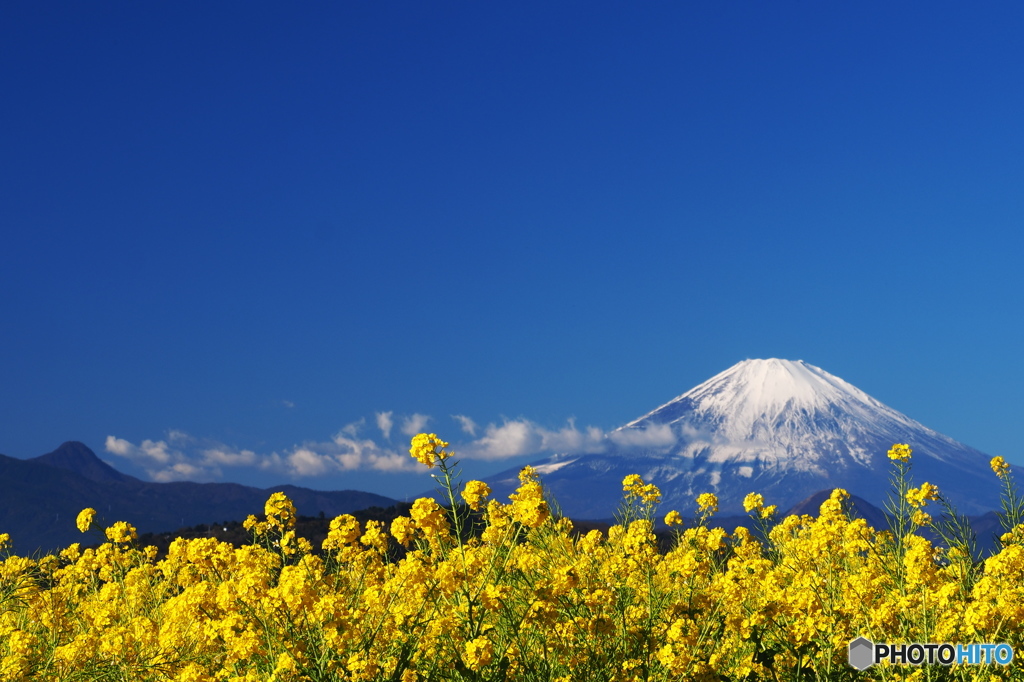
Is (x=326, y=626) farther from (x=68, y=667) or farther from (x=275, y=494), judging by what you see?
(x=275, y=494)

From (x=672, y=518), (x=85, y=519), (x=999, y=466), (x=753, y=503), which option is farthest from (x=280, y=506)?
(x=999, y=466)

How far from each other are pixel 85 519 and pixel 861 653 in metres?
7.34

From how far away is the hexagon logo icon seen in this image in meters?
5.16

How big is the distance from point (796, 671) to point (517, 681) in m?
Answer: 1.89

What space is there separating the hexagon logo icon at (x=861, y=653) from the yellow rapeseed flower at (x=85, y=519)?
23.6ft

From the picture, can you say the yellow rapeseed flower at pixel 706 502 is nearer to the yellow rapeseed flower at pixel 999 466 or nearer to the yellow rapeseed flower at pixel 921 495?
the yellow rapeseed flower at pixel 921 495

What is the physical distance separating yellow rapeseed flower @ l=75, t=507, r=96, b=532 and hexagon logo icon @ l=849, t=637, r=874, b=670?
7200 millimetres

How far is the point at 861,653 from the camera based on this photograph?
523cm

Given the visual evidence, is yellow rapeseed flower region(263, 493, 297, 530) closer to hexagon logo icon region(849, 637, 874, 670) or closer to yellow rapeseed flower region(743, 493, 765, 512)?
hexagon logo icon region(849, 637, 874, 670)

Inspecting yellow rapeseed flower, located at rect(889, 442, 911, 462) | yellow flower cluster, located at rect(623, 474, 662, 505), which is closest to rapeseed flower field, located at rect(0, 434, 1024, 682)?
yellow flower cluster, located at rect(623, 474, 662, 505)

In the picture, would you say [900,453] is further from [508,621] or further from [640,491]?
[508,621]

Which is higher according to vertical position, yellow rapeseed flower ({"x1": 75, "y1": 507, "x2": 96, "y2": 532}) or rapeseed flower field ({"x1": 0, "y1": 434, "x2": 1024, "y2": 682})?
A: yellow rapeseed flower ({"x1": 75, "y1": 507, "x2": 96, "y2": 532})

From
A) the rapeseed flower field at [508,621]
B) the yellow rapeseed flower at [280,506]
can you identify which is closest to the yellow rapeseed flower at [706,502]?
the rapeseed flower field at [508,621]

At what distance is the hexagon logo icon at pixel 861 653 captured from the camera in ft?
16.9
